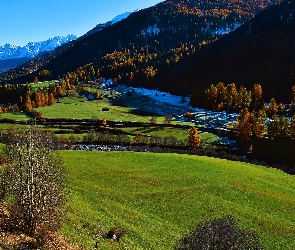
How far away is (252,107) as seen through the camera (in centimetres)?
18412

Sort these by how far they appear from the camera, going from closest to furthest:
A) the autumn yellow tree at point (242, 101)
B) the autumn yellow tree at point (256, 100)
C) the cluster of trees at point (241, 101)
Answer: the cluster of trees at point (241, 101) < the autumn yellow tree at point (256, 100) < the autumn yellow tree at point (242, 101)

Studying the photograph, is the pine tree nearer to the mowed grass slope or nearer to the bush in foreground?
the mowed grass slope

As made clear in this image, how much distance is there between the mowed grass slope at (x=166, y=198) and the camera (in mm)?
45562

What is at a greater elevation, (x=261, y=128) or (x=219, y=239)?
(x=219, y=239)

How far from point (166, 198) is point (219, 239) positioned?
118ft

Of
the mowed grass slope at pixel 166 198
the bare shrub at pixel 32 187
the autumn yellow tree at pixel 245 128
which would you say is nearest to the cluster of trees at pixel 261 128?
the autumn yellow tree at pixel 245 128

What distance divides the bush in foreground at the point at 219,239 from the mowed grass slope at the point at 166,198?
15632mm

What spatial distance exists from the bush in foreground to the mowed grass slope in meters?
15.6

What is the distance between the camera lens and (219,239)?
954 inches

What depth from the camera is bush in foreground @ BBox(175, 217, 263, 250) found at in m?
24.0

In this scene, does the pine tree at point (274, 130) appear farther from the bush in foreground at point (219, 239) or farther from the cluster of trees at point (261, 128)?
the bush in foreground at point (219, 239)

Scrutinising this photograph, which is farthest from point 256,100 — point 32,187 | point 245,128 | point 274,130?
point 32,187

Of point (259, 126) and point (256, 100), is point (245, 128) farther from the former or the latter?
point (256, 100)

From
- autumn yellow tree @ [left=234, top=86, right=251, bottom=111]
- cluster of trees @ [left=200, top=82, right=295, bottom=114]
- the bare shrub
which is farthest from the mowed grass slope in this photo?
autumn yellow tree @ [left=234, top=86, right=251, bottom=111]
